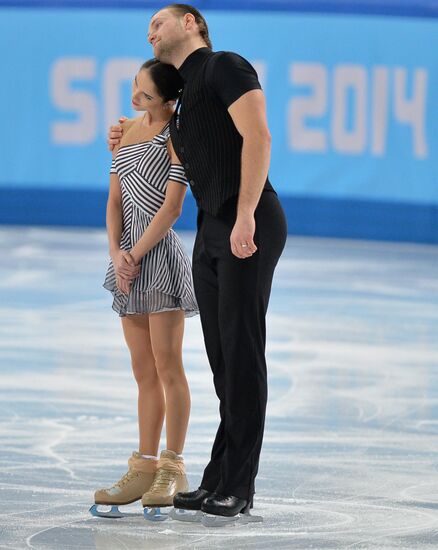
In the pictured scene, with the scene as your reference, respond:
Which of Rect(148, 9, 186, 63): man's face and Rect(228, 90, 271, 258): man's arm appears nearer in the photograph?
Rect(228, 90, 271, 258): man's arm

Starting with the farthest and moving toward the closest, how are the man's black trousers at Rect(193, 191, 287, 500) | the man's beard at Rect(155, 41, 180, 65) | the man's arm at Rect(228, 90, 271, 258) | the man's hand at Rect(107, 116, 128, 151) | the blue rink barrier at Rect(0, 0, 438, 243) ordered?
Answer: the blue rink barrier at Rect(0, 0, 438, 243), the man's hand at Rect(107, 116, 128, 151), the man's beard at Rect(155, 41, 180, 65), the man's black trousers at Rect(193, 191, 287, 500), the man's arm at Rect(228, 90, 271, 258)

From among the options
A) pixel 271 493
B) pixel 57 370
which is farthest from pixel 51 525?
pixel 57 370

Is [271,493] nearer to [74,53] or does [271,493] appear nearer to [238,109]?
[238,109]

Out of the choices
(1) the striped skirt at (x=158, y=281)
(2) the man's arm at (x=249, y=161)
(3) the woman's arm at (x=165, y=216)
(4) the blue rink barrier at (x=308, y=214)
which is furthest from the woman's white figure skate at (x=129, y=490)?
(4) the blue rink barrier at (x=308, y=214)

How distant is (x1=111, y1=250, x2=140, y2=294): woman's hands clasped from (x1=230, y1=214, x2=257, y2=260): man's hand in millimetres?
504

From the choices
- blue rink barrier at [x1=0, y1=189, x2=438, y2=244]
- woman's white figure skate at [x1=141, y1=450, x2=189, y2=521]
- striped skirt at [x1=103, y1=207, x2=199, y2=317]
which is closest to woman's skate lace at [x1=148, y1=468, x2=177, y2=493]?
woman's white figure skate at [x1=141, y1=450, x2=189, y2=521]

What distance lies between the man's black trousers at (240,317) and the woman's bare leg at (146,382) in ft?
1.05

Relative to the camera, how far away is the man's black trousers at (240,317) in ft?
12.8

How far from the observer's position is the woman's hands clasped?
421cm

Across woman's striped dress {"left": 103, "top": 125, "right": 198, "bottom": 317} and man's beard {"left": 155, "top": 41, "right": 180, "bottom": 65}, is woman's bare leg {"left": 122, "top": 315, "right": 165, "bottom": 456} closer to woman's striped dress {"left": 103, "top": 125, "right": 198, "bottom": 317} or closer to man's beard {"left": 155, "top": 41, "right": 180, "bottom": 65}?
woman's striped dress {"left": 103, "top": 125, "right": 198, "bottom": 317}

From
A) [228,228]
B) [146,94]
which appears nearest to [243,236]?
[228,228]

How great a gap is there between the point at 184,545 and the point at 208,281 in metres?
0.78

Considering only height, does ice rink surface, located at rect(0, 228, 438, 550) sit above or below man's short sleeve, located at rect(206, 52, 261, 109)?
below

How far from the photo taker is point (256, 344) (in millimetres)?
3959
